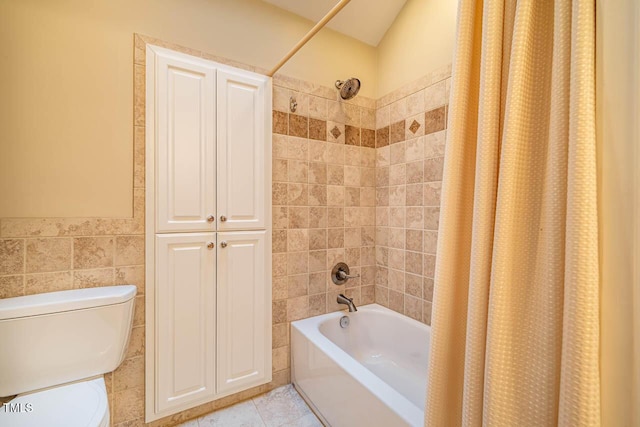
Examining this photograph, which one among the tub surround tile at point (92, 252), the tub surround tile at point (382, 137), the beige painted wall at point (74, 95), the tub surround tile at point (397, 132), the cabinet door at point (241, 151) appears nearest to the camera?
the beige painted wall at point (74, 95)

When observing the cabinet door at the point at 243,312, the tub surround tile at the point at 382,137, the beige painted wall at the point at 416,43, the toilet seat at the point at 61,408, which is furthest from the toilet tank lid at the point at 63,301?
the beige painted wall at the point at 416,43

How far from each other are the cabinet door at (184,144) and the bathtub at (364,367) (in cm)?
92

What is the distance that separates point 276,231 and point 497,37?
1.38 meters

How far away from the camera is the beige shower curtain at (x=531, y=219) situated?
0.48m

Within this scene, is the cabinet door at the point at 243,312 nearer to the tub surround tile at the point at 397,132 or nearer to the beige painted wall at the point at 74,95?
the beige painted wall at the point at 74,95

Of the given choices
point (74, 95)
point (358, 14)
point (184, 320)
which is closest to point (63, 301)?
point (184, 320)

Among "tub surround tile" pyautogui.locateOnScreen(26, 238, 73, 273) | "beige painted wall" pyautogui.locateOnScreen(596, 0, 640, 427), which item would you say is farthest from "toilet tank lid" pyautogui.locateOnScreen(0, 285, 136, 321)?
"beige painted wall" pyautogui.locateOnScreen(596, 0, 640, 427)

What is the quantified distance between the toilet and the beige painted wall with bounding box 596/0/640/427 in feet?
4.61

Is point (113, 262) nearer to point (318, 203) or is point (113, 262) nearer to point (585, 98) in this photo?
point (318, 203)

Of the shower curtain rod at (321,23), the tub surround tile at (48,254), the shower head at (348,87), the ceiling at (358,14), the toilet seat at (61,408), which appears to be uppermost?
the ceiling at (358,14)

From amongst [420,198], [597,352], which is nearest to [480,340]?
[597,352]

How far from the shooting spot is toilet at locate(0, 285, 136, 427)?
3.16ft

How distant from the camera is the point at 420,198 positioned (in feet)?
5.83

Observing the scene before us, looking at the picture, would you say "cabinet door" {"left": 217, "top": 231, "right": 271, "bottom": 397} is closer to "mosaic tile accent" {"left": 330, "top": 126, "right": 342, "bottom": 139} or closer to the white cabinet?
the white cabinet
